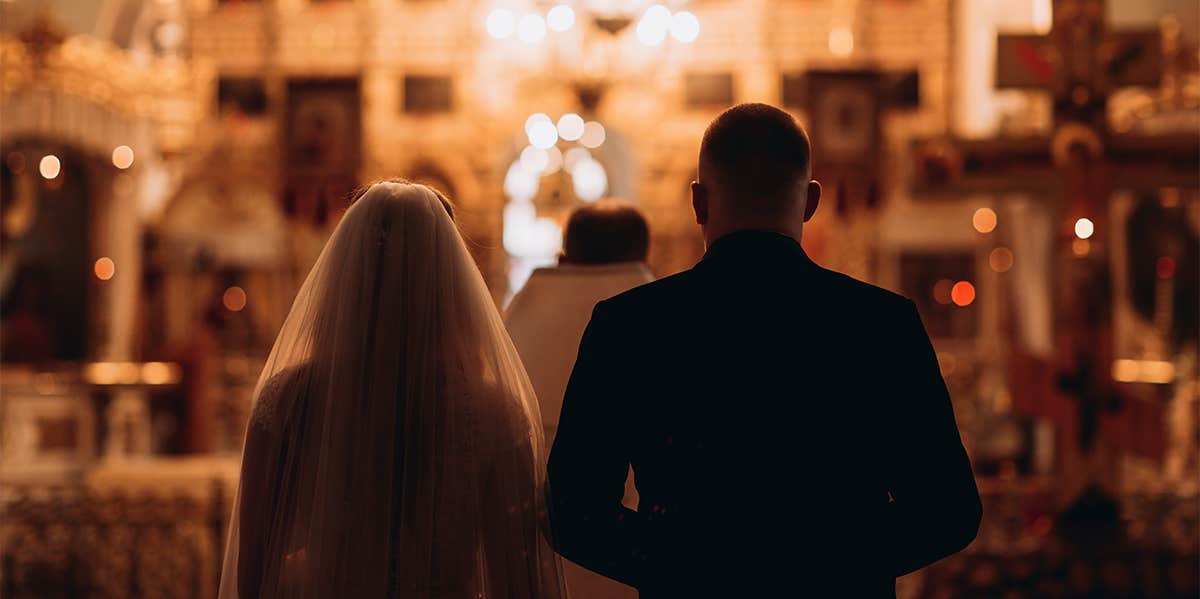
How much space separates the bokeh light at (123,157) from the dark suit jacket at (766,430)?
35.8 feet

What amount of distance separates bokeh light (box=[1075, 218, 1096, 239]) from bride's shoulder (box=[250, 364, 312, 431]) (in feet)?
17.7

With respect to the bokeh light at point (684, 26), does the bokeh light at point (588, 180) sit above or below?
below

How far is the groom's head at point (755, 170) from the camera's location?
2.02 meters

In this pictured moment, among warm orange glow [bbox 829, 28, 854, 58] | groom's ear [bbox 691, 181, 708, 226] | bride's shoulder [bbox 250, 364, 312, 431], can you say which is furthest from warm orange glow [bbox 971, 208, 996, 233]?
groom's ear [bbox 691, 181, 708, 226]

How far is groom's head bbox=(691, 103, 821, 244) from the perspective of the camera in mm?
2020

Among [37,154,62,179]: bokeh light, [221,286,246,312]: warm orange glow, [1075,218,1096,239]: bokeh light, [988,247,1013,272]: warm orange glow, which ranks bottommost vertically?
[221,286,246,312]: warm orange glow

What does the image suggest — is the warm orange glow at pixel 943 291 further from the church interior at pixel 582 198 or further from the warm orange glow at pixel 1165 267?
the warm orange glow at pixel 1165 267

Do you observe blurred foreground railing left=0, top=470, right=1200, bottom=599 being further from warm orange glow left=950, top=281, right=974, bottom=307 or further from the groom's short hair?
warm orange glow left=950, top=281, right=974, bottom=307

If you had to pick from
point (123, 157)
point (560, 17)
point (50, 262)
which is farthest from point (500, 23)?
point (50, 262)

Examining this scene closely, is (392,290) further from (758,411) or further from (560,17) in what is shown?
(560,17)

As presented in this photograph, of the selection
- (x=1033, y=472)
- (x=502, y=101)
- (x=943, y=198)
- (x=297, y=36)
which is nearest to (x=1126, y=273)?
(x=1033, y=472)

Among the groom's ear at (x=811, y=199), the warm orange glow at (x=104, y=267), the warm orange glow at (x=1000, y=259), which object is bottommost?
the warm orange glow at (x=1000, y=259)

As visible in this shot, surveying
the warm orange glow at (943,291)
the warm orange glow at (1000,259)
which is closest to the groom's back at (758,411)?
the warm orange glow at (1000,259)

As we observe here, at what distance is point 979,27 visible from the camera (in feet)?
49.8
